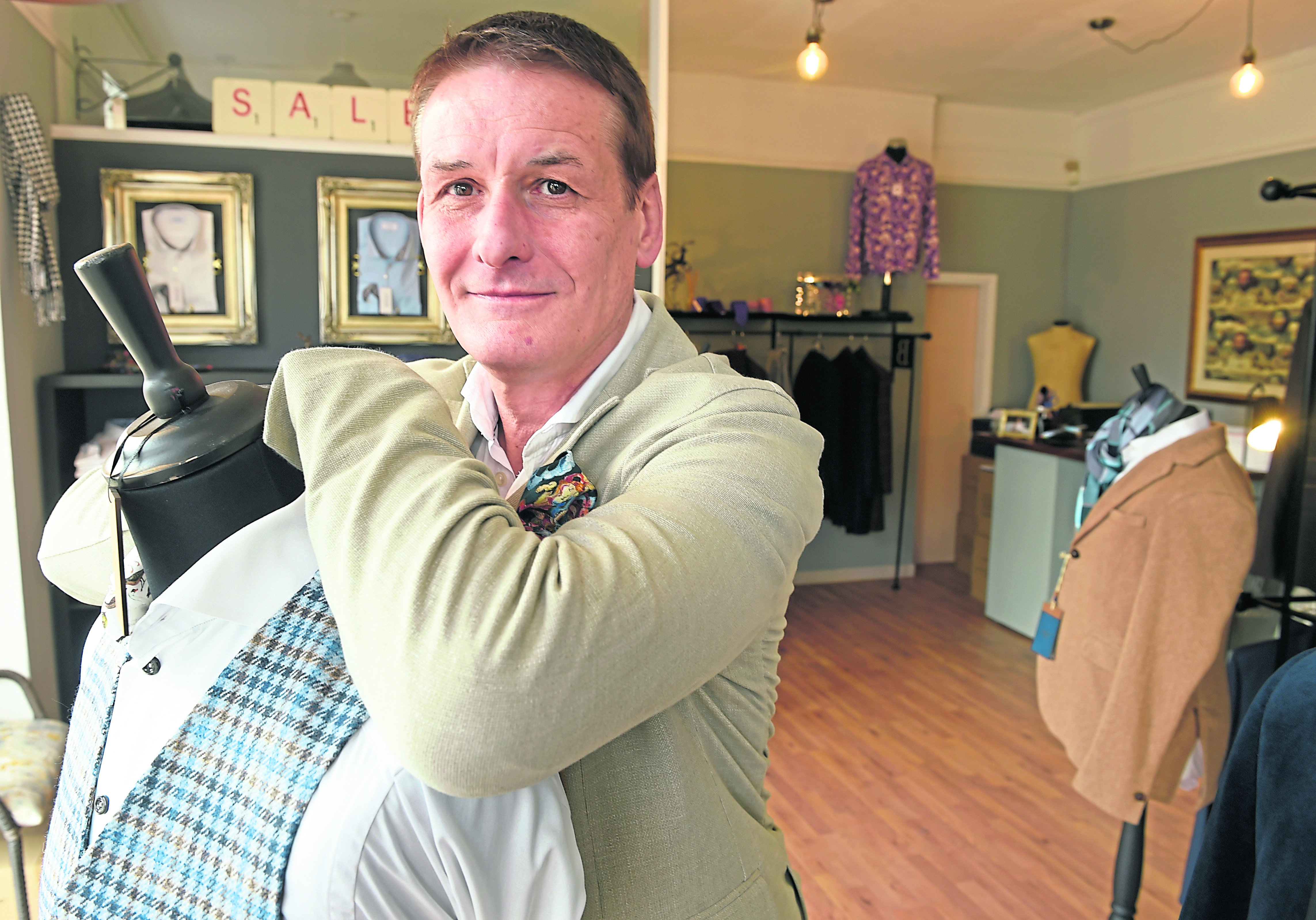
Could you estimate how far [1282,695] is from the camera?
1.09m

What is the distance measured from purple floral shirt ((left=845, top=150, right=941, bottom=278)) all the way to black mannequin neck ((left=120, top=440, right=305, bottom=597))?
20.4 ft

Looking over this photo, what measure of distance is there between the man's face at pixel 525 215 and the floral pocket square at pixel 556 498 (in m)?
0.13

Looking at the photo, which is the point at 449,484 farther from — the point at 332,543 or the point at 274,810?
the point at 274,810

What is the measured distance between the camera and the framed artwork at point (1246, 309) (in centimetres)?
572

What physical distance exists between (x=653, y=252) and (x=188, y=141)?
2.94 meters

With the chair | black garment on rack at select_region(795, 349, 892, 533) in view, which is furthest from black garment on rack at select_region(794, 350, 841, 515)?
the chair

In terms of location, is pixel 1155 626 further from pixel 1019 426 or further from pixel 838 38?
pixel 838 38

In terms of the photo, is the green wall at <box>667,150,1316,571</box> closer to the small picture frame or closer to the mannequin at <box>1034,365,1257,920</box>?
the small picture frame

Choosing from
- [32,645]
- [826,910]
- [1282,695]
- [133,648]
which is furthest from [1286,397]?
[32,645]

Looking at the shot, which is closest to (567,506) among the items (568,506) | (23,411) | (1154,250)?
(568,506)

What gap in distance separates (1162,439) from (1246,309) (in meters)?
4.37

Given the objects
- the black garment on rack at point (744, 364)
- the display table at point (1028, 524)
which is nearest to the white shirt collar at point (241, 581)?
the display table at point (1028, 524)

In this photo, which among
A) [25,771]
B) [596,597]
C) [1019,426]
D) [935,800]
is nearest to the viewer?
[596,597]

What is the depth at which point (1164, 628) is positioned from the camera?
233 centimetres
